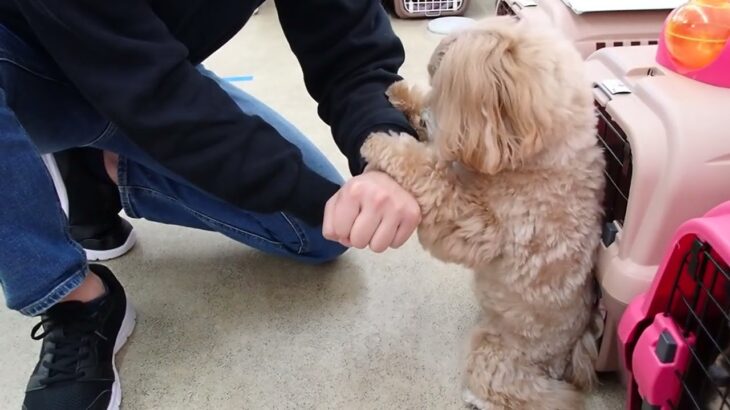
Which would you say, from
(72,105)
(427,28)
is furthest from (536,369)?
(427,28)

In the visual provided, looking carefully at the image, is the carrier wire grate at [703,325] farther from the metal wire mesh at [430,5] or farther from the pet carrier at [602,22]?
the metal wire mesh at [430,5]

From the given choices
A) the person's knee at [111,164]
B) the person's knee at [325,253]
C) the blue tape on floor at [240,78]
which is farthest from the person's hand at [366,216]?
the blue tape on floor at [240,78]

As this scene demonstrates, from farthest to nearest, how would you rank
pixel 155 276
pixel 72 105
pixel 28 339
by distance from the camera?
1. pixel 155 276
2. pixel 28 339
3. pixel 72 105

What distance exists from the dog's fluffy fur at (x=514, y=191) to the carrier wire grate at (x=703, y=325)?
14cm

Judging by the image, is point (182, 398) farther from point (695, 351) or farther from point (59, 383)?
point (695, 351)

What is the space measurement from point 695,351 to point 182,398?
0.69 metres

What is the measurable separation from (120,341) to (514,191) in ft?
2.16

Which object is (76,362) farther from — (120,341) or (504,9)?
(504,9)

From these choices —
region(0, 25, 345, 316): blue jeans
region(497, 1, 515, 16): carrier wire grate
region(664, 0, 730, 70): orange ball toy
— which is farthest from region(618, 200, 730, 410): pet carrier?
region(497, 1, 515, 16): carrier wire grate

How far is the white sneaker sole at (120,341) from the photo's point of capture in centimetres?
97

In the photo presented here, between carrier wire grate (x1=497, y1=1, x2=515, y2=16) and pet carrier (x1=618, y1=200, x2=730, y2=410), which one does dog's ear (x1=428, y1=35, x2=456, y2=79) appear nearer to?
pet carrier (x1=618, y1=200, x2=730, y2=410)

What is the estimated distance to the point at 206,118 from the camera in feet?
2.50

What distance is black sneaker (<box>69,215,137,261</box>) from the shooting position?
1.23 meters

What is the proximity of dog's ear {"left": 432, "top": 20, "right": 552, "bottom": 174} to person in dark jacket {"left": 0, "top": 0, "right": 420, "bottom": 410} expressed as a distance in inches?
4.6
